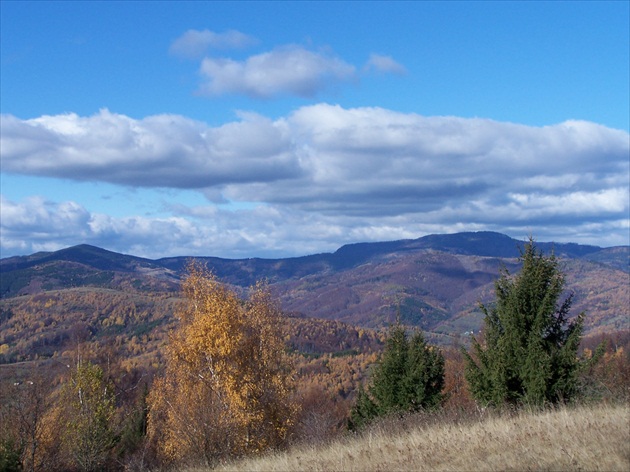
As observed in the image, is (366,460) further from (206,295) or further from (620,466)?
(206,295)

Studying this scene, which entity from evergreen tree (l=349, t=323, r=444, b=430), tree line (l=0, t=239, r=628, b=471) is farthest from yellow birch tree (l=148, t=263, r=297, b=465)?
evergreen tree (l=349, t=323, r=444, b=430)

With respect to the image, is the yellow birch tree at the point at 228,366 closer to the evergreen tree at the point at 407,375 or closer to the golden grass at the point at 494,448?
the evergreen tree at the point at 407,375

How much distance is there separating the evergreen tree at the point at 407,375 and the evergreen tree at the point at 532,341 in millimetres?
12639

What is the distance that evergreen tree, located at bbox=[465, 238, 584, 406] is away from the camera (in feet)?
67.9

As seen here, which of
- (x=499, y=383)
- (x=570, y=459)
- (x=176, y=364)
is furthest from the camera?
(x=176, y=364)

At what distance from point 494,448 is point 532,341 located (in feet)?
39.1

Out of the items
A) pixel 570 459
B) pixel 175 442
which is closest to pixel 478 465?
pixel 570 459

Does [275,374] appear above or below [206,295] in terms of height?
below

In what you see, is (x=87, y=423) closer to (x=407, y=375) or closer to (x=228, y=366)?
(x=228, y=366)

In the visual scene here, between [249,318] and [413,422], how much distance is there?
16447 millimetres

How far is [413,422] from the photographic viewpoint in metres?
15.7

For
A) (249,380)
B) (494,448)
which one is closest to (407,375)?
(249,380)

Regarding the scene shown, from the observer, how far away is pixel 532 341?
837 inches

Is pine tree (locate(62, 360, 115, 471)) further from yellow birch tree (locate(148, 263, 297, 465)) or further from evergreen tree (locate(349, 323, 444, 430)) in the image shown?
evergreen tree (locate(349, 323, 444, 430))
